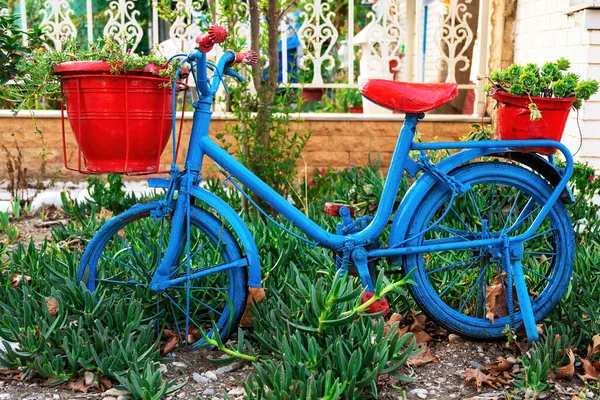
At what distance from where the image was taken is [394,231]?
3.29 m

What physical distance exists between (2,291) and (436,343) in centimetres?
199

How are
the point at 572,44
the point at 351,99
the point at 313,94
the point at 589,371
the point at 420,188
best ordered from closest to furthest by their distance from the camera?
the point at 589,371 < the point at 420,188 < the point at 572,44 < the point at 351,99 < the point at 313,94

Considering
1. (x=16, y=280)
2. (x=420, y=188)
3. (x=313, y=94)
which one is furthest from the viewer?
(x=313, y=94)

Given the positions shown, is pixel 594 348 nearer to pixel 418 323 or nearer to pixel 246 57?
pixel 418 323

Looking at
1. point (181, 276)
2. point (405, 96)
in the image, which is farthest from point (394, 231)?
point (181, 276)

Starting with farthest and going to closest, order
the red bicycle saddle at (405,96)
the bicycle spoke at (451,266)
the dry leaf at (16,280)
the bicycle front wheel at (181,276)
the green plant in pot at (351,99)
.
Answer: the green plant in pot at (351,99), the dry leaf at (16,280), the bicycle spoke at (451,266), the bicycle front wheel at (181,276), the red bicycle saddle at (405,96)

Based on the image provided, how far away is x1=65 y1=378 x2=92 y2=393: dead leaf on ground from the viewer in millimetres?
3014

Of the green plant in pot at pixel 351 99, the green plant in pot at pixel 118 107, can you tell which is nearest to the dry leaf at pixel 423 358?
the green plant in pot at pixel 118 107

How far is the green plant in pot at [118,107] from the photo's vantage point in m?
3.04

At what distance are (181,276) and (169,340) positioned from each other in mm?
292

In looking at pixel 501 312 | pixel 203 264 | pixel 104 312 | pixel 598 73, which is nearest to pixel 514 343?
pixel 501 312

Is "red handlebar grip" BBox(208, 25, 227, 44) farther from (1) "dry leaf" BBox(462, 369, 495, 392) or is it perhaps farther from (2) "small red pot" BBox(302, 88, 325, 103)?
(2) "small red pot" BBox(302, 88, 325, 103)

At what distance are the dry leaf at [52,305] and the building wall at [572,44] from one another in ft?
12.4

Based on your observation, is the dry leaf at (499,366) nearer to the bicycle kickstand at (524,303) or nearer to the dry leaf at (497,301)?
the bicycle kickstand at (524,303)
